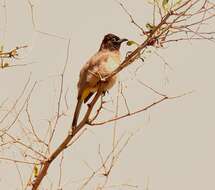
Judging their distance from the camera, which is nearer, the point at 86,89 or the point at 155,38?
the point at 155,38

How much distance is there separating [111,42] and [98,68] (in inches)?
32.7

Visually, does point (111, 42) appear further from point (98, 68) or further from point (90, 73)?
point (90, 73)

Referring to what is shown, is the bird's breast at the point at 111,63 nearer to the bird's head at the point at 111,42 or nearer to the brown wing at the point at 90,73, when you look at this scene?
the brown wing at the point at 90,73

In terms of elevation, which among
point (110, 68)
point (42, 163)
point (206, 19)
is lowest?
point (42, 163)

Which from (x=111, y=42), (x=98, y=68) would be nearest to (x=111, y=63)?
(x=98, y=68)

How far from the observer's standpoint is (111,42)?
25.1ft

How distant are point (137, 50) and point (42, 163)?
109cm

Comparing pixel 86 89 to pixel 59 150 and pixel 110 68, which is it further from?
pixel 59 150

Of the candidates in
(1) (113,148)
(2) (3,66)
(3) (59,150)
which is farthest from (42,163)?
(2) (3,66)

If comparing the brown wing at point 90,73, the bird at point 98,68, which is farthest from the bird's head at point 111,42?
the brown wing at point 90,73

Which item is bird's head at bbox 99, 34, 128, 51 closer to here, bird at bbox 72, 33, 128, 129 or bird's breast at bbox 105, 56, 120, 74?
bird at bbox 72, 33, 128, 129

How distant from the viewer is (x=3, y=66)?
4.54 m

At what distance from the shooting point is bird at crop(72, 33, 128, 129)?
682cm

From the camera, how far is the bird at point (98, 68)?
6.82 metres
